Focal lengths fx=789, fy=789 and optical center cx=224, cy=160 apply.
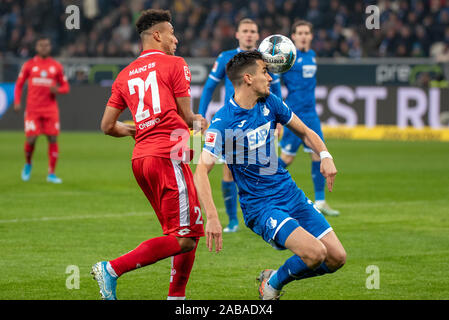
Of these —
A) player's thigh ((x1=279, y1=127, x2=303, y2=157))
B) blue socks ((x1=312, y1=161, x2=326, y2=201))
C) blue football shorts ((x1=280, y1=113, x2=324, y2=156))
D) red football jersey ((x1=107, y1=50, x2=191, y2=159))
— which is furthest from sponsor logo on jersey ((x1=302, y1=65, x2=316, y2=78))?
red football jersey ((x1=107, y1=50, x2=191, y2=159))

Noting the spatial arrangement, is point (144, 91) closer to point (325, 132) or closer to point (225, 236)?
point (225, 236)

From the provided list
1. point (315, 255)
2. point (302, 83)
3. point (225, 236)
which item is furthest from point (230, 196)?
point (315, 255)

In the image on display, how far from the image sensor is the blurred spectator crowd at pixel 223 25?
23.0 m

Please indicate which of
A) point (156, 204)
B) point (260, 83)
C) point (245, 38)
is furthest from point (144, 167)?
point (245, 38)

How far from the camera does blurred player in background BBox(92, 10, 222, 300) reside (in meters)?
5.56

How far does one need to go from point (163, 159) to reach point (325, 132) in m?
15.7

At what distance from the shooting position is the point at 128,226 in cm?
930

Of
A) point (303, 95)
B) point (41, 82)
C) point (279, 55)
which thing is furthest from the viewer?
point (41, 82)

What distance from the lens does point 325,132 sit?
68.9ft

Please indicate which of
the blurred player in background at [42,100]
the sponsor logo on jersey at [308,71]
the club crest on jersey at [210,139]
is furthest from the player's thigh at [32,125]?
the club crest on jersey at [210,139]

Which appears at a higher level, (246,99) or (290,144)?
(246,99)

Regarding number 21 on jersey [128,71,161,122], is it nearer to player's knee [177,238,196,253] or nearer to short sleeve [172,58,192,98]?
short sleeve [172,58,192,98]

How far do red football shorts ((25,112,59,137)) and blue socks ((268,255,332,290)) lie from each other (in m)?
8.45

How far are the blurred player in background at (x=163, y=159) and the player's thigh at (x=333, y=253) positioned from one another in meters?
0.90
